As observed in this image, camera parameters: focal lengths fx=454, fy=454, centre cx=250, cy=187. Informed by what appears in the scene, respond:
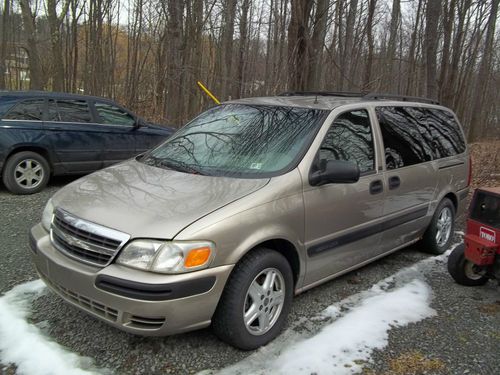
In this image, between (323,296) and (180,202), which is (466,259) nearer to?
(323,296)

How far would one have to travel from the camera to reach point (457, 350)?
3.23 metres

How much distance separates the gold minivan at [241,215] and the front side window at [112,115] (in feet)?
13.7

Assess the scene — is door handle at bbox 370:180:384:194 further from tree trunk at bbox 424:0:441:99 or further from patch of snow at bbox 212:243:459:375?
tree trunk at bbox 424:0:441:99

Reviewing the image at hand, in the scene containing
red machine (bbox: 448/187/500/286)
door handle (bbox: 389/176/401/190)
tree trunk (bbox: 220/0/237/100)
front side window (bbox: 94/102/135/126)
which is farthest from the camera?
tree trunk (bbox: 220/0/237/100)

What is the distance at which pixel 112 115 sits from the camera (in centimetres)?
820

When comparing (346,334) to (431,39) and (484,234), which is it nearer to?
(484,234)

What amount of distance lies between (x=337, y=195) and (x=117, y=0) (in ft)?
60.6

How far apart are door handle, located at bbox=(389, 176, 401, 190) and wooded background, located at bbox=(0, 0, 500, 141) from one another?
552cm

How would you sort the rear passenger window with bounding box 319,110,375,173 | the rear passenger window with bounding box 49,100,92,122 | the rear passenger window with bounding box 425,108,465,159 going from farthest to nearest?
the rear passenger window with bounding box 49,100,92,122 → the rear passenger window with bounding box 425,108,465,159 → the rear passenger window with bounding box 319,110,375,173

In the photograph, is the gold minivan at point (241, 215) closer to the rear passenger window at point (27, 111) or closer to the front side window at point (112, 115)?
the rear passenger window at point (27, 111)

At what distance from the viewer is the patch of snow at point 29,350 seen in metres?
2.78

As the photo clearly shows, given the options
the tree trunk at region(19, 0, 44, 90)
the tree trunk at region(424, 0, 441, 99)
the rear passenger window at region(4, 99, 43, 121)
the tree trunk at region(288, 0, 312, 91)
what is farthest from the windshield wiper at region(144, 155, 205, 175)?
the tree trunk at region(19, 0, 44, 90)

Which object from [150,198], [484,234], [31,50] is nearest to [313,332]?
[150,198]

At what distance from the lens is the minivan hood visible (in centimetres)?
276
